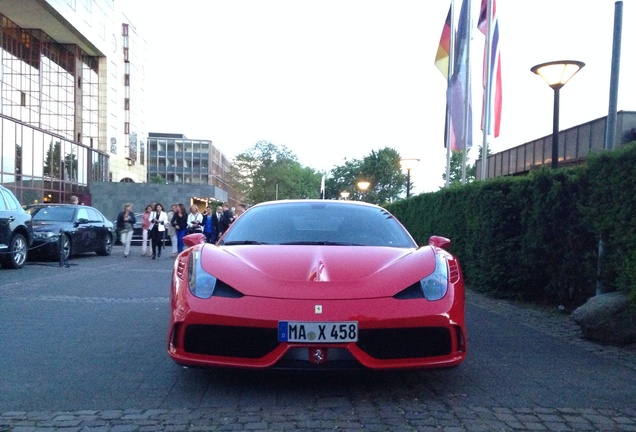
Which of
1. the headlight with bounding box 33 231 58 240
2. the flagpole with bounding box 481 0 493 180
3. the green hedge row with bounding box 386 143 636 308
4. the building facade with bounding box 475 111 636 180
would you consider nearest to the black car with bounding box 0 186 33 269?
the headlight with bounding box 33 231 58 240

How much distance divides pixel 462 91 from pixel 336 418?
1622cm

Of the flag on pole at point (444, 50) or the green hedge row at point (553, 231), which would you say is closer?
the green hedge row at point (553, 231)

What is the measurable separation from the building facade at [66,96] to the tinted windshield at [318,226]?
86.6 ft

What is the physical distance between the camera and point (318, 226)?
5.33m

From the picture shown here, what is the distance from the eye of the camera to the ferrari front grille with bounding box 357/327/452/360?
3.79 meters

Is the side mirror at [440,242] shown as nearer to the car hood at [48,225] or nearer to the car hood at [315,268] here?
the car hood at [315,268]

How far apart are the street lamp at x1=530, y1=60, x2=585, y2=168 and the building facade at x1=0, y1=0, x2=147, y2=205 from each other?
82.6ft

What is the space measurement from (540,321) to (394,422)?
14.4 feet

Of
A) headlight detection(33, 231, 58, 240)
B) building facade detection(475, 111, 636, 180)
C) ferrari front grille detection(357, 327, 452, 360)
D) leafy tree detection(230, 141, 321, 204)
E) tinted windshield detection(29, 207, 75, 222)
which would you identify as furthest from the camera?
leafy tree detection(230, 141, 321, 204)

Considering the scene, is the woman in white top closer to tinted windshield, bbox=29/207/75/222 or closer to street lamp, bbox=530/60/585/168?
tinted windshield, bbox=29/207/75/222

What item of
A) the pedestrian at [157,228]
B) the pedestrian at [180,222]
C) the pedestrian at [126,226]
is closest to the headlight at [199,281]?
the pedestrian at [180,222]

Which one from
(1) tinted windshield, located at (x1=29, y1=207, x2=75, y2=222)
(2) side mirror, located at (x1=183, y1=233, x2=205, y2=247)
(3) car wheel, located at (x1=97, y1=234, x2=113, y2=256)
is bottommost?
(3) car wheel, located at (x1=97, y1=234, x2=113, y2=256)

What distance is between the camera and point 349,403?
3.82 meters

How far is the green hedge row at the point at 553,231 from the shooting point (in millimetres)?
6074
